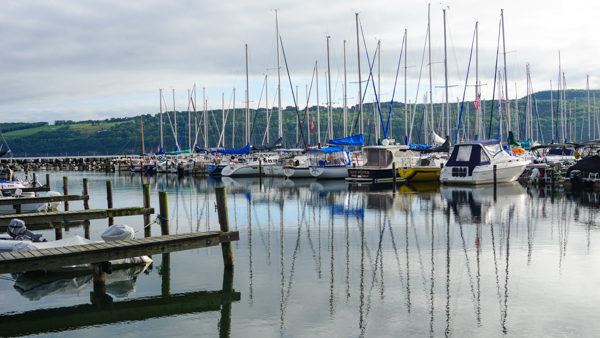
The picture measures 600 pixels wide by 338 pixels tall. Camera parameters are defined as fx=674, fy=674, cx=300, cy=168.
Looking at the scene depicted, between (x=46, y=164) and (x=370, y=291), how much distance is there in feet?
393

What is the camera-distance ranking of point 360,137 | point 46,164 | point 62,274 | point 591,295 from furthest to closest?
point 46,164, point 360,137, point 62,274, point 591,295

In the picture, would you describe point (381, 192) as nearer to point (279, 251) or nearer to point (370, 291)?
point (279, 251)

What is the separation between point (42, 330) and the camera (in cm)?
1411

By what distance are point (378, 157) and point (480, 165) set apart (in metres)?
9.20

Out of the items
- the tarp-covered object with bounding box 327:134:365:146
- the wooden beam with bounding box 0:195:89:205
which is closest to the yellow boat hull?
the tarp-covered object with bounding box 327:134:365:146

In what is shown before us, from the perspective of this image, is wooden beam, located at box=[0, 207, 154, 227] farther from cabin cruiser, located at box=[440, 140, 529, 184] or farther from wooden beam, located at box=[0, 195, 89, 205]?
cabin cruiser, located at box=[440, 140, 529, 184]

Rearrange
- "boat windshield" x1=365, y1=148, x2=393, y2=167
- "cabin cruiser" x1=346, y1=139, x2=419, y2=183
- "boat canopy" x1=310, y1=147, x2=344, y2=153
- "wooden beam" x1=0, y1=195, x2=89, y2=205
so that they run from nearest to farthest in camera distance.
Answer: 1. "wooden beam" x1=0, y1=195, x2=89, y2=205
2. "cabin cruiser" x1=346, y1=139, x2=419, y2=183
3. "boat windshield" x1=365, y1=148, x2=393, y2=167
4. "boat canopy" x1=310, y1=147, x2=344, y2=153

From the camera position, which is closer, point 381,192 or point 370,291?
point 370,291

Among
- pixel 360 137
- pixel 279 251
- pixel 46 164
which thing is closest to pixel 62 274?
pixel 279 251

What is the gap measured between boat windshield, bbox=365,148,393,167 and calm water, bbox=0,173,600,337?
72.5 ft

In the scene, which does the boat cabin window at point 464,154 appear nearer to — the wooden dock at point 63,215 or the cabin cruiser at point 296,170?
the cabin cruiser at point 296,170

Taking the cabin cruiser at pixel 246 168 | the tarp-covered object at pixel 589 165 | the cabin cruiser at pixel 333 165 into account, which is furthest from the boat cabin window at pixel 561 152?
the cabin cruiser at pixel 246 168

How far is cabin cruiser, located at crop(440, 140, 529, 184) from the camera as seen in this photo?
4747 cm

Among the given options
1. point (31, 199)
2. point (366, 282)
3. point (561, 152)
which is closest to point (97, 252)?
point (366, 282)
